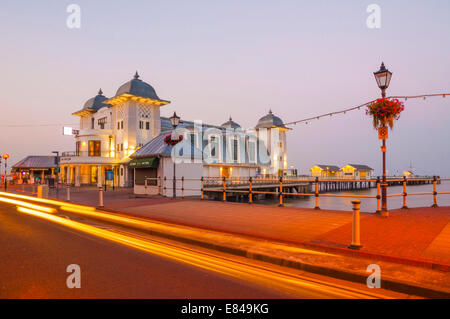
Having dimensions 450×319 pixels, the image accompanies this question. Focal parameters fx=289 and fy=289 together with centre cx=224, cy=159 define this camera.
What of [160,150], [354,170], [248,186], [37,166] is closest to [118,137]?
[248,186]

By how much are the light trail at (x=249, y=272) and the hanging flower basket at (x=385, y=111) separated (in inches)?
280

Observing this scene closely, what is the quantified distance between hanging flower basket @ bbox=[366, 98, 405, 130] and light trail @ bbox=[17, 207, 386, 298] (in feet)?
23.3

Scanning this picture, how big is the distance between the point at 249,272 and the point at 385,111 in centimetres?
752

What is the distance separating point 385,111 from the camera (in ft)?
31.3

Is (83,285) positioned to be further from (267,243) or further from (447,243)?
(447,243)

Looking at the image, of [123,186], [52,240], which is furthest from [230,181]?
[52,240]

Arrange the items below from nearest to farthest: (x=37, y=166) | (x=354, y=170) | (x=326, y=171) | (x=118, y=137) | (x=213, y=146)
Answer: (x=118, y=137) < (x=213, y=146) < (x=37, y=166) < (x=326, y=171) < (x=354, y=170)

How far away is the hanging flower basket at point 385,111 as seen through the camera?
956cm

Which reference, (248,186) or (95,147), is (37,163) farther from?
(248,186)

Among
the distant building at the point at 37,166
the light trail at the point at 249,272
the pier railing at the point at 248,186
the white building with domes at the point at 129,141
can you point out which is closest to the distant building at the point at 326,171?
the pier railing at the point at 248,186

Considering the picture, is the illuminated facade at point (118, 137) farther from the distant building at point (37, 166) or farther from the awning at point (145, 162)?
the distant building at point (37, 166)

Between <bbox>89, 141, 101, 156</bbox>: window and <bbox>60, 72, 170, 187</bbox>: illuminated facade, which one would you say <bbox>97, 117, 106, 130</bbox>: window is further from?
<bbox>89, 141, 101, 156</bbox>: window

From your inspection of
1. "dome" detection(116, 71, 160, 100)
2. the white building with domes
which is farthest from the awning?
"dome" detection(116, 71, 160, 100)
